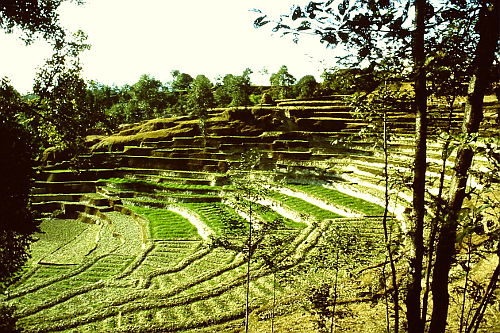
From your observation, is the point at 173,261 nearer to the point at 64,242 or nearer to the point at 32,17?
the point at 64,242

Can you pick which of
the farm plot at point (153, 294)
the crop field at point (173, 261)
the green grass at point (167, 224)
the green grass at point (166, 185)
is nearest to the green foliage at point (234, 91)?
the green grass at point (166, 185)

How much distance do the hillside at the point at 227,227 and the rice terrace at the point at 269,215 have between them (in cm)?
11

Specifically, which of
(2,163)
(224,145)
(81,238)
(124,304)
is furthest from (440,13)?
(224,145)

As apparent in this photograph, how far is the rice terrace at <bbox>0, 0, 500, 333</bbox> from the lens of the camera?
3.36 metres

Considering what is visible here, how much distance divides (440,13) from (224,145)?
4338 cm

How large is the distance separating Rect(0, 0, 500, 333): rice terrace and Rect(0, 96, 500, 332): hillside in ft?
0.36

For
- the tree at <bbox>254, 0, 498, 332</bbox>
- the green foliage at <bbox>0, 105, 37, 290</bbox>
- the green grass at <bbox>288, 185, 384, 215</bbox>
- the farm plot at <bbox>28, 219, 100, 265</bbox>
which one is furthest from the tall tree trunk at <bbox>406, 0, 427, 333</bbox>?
the farm plot at <bbox>28, 219, 100, 265</bbox>

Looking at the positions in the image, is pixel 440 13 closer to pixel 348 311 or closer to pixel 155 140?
pixel 348 311

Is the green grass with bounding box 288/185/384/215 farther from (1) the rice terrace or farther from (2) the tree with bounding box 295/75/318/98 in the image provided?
(2) the tree with bounding box 295/75/318/98

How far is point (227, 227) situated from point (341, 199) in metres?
19.6

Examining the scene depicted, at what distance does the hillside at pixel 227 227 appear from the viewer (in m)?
9.48

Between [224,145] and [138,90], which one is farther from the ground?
[138,90]

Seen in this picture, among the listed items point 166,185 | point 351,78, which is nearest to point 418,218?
point 351,78

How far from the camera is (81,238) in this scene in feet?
88.7
